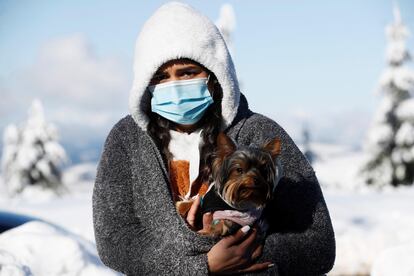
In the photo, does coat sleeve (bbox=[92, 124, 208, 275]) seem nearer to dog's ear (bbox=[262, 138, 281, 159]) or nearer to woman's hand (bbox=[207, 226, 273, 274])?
woman's hand (bbox=[207, 226, 273, 274])

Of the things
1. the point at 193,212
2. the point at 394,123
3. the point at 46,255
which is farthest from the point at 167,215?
the point at 394,123

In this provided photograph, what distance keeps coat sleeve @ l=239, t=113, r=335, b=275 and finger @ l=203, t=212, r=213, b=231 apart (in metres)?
0.33

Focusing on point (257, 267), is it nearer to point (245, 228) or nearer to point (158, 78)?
point (245, 228)

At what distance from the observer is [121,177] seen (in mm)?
3266

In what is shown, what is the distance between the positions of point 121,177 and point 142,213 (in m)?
0.22

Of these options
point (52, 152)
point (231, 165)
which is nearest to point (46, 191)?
point (52, 152)

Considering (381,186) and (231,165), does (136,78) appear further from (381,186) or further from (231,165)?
(381,186)

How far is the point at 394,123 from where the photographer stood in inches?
1059

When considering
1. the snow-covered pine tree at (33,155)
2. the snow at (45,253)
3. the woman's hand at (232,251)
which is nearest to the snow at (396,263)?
the snow at (45,253)

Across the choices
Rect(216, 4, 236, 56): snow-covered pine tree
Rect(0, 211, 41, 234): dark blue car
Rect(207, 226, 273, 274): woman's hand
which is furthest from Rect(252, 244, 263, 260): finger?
Rect(216, 4, 236, 56): snow-covered pine tree

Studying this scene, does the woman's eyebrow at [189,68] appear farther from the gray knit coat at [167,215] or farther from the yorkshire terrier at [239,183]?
the yorkshire terrier at [239,183]

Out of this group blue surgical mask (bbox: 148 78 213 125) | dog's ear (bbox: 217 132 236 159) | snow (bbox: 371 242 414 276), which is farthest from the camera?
snow (bbox: 371 242 414 276)

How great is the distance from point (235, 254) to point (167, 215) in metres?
0.41

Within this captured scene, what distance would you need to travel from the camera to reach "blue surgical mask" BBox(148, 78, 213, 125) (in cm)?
317
